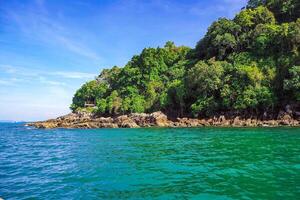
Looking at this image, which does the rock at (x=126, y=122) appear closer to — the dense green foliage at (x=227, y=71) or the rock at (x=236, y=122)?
the dense green foliage at (x=227, y=71)

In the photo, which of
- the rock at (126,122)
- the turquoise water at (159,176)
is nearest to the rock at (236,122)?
the rock at (126,122)

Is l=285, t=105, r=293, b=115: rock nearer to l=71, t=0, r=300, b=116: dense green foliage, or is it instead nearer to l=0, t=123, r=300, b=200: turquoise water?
l=71, t=0, r=300, b=116: dense green foliage

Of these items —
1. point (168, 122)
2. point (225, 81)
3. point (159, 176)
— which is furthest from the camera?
point (168, 122)

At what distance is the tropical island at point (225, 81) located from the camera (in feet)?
203

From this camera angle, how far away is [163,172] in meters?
18.0

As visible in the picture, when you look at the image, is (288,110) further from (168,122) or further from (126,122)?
Answer: (126,122)

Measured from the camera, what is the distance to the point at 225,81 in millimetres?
68000

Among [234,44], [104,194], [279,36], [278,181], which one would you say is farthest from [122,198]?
[234,44]

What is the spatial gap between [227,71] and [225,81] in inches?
160

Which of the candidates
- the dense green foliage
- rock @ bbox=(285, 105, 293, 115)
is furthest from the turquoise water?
the dense green foliage

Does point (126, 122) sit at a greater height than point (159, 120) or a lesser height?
lesser

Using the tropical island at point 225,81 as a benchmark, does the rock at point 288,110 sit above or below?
below

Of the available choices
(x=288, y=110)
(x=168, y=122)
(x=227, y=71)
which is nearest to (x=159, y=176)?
(x=288, y=110)

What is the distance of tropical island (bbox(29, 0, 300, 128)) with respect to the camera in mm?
61750
